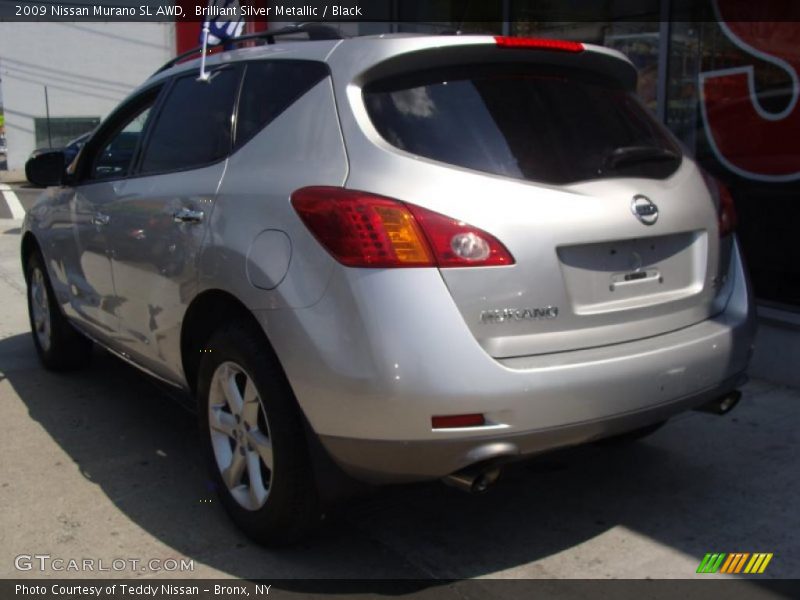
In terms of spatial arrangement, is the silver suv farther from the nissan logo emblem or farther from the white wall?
the white wall

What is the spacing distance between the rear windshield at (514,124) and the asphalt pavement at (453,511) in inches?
47.7

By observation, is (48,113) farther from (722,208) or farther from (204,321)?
(722,208)

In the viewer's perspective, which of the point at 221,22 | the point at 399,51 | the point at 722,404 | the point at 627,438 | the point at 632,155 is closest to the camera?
the point at 399,51

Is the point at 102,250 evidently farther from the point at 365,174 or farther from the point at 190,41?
the point at 190,41

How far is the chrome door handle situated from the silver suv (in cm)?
1

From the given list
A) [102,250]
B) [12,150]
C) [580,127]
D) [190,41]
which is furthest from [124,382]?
[12,150]

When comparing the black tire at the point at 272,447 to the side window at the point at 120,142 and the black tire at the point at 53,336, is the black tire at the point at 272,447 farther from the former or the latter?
the black tire at the point at 53,336

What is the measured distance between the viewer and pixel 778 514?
352 centimetres

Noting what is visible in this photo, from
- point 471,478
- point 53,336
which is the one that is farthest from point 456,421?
point 53,336

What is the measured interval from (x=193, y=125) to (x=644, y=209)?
2.00 m

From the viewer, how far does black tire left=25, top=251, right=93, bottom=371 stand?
5.45 metres

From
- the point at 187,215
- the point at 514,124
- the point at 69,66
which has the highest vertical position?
the point at 514,124

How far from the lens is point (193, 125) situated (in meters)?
3.85

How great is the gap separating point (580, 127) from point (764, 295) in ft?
9.18
